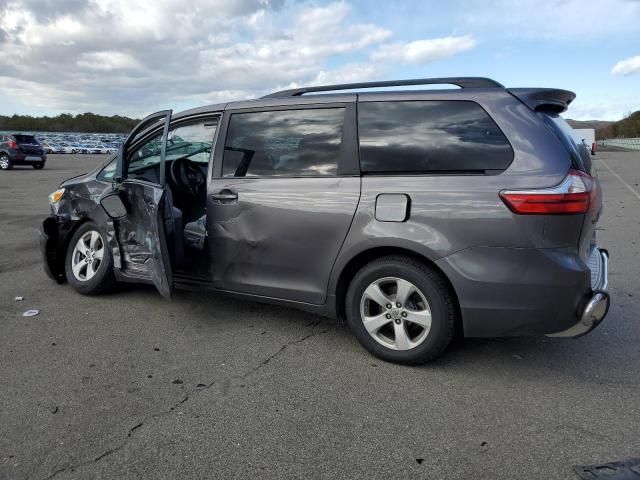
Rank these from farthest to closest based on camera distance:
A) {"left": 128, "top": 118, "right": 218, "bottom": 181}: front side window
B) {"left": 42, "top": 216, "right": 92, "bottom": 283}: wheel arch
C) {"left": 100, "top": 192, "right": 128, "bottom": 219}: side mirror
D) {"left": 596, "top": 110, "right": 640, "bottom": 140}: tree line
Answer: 1. {"left": 596, "top": 110, "right": 640, "bottom": 140}: tree line
2. {"left": 42, "top": 216, "right": 92, "bottom": 283}: wheel arch
3. {"left": 128, "top": 118, "right": 218, "bottom": 181}: front side window
4. {"left": 100, "top": 192, "right": 128, "bottom": 219}: side mirror

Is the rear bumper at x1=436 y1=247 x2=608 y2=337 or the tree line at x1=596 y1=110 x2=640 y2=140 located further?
the tree line at x1=596 y1=110 x2=640 y2=140

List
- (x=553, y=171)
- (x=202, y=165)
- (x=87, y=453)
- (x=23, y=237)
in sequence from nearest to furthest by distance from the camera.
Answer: (x=87, y=453) < (x=553, y=171) < (x=202, y=165) < (x=23, y=237)

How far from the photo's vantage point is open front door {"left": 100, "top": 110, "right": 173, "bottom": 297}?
417 cm

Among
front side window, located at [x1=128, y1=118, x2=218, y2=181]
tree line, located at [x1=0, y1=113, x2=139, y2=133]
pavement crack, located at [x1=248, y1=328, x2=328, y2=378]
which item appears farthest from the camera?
tree line, located at [x1=0, y1=113, x2=139, y2=133]

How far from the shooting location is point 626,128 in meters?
98.2

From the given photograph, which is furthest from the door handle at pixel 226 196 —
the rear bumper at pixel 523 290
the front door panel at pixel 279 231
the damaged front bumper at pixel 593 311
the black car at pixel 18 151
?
the black car at pixel 18 151

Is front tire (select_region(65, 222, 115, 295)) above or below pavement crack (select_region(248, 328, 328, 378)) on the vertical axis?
above

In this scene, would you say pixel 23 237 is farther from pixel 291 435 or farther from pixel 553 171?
pixel 553 171

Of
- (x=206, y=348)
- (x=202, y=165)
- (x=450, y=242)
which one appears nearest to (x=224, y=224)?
(x=206, y=348)

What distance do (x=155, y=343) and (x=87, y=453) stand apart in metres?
1.45

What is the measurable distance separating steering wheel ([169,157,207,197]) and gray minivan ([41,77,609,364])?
0.54 metres

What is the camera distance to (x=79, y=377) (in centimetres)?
351

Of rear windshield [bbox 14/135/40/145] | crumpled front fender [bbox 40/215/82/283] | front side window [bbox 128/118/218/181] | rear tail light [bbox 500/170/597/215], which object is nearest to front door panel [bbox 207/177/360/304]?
front side window [bbox 128/118/218/181]

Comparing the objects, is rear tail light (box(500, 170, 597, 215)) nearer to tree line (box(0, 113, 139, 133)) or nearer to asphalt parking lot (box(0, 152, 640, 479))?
asphalt parking lot (box(0, 152, 640, 479))
